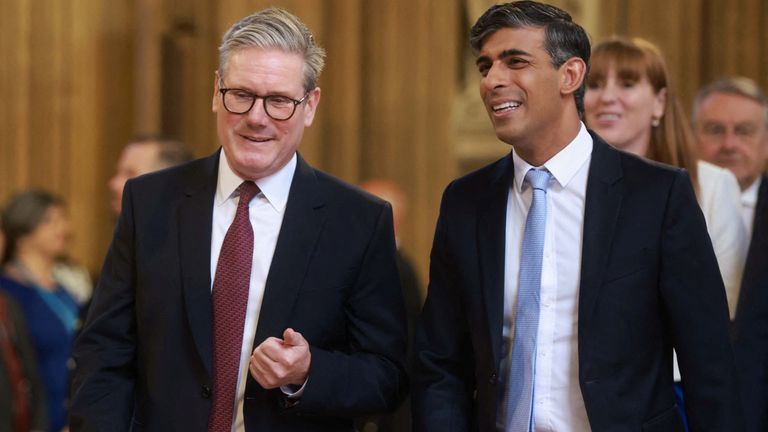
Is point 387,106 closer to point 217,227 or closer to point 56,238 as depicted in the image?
point 56,238

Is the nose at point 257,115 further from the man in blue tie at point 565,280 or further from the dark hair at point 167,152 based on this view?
the dark hair at point 167,152

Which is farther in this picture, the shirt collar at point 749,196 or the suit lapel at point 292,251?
the shirt collar at point 749,196

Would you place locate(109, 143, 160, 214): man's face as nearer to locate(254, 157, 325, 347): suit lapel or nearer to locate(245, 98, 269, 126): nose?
locate(254, 157, 325, 347): suit lapel

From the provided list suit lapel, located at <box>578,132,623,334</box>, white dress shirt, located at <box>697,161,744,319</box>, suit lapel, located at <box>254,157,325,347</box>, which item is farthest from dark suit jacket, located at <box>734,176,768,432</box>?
suit lapel, located at <box>254,157,325,347</box>

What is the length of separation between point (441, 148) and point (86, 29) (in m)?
2.23

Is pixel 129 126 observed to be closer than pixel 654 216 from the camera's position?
No

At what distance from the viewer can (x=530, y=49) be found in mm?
3129

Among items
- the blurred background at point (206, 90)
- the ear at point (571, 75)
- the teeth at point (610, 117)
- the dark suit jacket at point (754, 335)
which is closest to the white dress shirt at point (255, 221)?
the ear at point (571, 75)

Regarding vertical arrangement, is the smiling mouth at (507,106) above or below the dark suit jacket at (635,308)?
above

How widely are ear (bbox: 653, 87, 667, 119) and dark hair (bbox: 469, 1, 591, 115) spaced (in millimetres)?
1018

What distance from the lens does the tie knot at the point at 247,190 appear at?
3232 millimetres

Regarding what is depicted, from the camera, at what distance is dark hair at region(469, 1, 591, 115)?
3.14m

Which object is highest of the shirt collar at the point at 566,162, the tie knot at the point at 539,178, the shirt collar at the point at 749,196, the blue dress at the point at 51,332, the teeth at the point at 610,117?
the teeth at the point at 610,117

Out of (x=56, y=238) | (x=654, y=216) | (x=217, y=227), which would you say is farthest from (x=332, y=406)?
(x=56, y=238)
